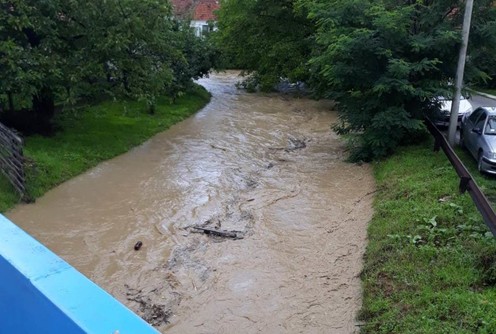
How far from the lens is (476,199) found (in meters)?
8.09

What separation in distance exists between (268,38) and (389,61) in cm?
1432

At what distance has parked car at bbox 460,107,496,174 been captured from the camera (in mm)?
10562

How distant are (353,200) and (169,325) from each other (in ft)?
19.9

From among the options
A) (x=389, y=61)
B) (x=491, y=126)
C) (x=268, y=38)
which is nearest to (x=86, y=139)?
(x=389, y=61)

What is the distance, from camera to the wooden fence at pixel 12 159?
34.0 feet

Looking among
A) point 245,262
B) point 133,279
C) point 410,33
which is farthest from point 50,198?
point 410,33

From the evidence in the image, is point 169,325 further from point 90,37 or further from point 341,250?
point 90,37

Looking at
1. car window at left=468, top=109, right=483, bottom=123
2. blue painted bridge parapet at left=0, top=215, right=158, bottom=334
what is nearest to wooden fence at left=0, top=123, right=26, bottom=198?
blue painted bridge parapet at left=0, top=215, right=158, bottom=334

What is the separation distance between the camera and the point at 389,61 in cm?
1259

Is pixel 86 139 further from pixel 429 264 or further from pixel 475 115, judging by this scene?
pixel 429 264

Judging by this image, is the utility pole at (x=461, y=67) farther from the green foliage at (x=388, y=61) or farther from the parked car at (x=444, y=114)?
the parked car at (x=444, y=114)

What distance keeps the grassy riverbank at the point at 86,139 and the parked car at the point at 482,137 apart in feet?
33.4

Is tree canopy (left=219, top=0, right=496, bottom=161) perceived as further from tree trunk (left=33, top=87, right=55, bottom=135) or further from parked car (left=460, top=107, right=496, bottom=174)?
tree trunk (left=33, top=87, right=55, bottom=135)

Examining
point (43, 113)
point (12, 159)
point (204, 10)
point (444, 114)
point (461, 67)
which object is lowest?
point (12, 159)
